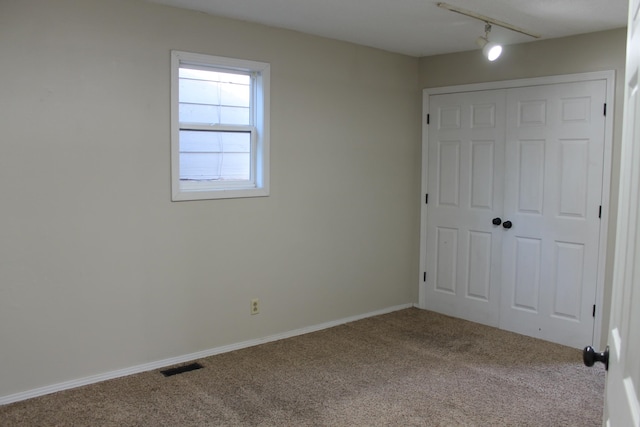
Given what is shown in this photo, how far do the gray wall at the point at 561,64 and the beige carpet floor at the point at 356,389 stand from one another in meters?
0.83

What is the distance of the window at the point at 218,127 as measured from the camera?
3.77 metres

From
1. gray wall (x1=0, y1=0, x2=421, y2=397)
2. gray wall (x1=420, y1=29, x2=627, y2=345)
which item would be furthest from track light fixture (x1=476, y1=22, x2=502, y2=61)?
gray wall (x1=0, y1=0, x2=421, y2=397)

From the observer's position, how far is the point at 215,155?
402 cm

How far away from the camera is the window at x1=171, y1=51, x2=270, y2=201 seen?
12.4ft

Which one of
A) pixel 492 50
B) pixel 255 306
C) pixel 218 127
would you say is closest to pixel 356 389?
pixel 255 306

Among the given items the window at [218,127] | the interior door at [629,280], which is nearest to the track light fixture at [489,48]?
the window at [218,127]

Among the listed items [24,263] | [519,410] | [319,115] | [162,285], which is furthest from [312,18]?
[519,410]

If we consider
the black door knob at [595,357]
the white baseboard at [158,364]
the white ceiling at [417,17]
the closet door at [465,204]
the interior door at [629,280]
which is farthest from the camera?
the closet door at [465,204]

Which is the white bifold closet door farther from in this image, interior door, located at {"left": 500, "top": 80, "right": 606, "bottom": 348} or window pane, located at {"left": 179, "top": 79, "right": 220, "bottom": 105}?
window pane, located at {"left": 179, "top": 79, "right": 220, "bottom": 105}

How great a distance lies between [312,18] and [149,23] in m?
1.06

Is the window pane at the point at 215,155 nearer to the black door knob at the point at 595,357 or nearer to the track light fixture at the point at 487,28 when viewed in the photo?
the track light fixture at the point at 487,28

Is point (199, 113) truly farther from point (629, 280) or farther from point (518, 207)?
point (629, 280)

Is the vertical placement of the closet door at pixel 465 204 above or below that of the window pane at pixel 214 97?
below

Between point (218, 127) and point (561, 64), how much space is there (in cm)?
258
